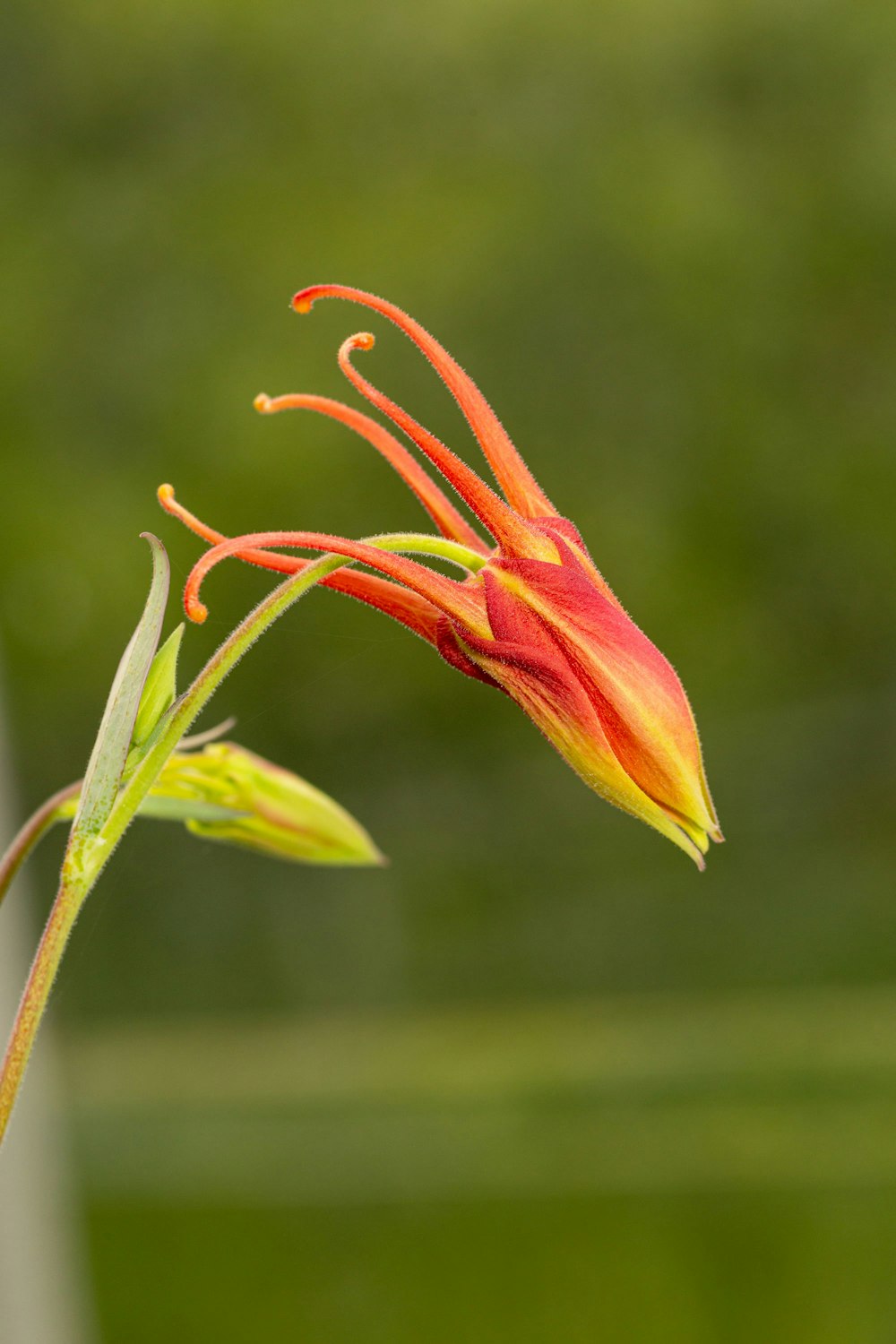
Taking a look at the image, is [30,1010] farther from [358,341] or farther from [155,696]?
[358,341]

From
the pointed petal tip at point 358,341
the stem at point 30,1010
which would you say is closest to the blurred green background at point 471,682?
the pointed petal tip at point 358,341

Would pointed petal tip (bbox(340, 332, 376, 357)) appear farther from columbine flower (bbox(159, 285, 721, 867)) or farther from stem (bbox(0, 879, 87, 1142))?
stem (bbox(0, 879, 87, 1142))

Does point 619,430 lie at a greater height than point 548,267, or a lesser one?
lesser

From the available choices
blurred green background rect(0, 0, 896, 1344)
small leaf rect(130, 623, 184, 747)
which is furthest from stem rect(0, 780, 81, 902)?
blurred green background rect(0, 0, 896, 1344)

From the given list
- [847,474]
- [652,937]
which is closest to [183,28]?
[847,474]

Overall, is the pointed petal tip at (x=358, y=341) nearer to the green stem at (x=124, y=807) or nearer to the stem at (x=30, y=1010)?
the green stem at (x=124, y=807)

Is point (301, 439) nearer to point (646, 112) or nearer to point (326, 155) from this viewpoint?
point (326, 155)

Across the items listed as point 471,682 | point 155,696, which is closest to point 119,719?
point 155,696

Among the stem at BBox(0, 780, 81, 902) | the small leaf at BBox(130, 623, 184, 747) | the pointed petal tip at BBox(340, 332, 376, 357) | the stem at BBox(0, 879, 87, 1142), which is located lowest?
the stem at BBox(0, 879, 87, 1142)
